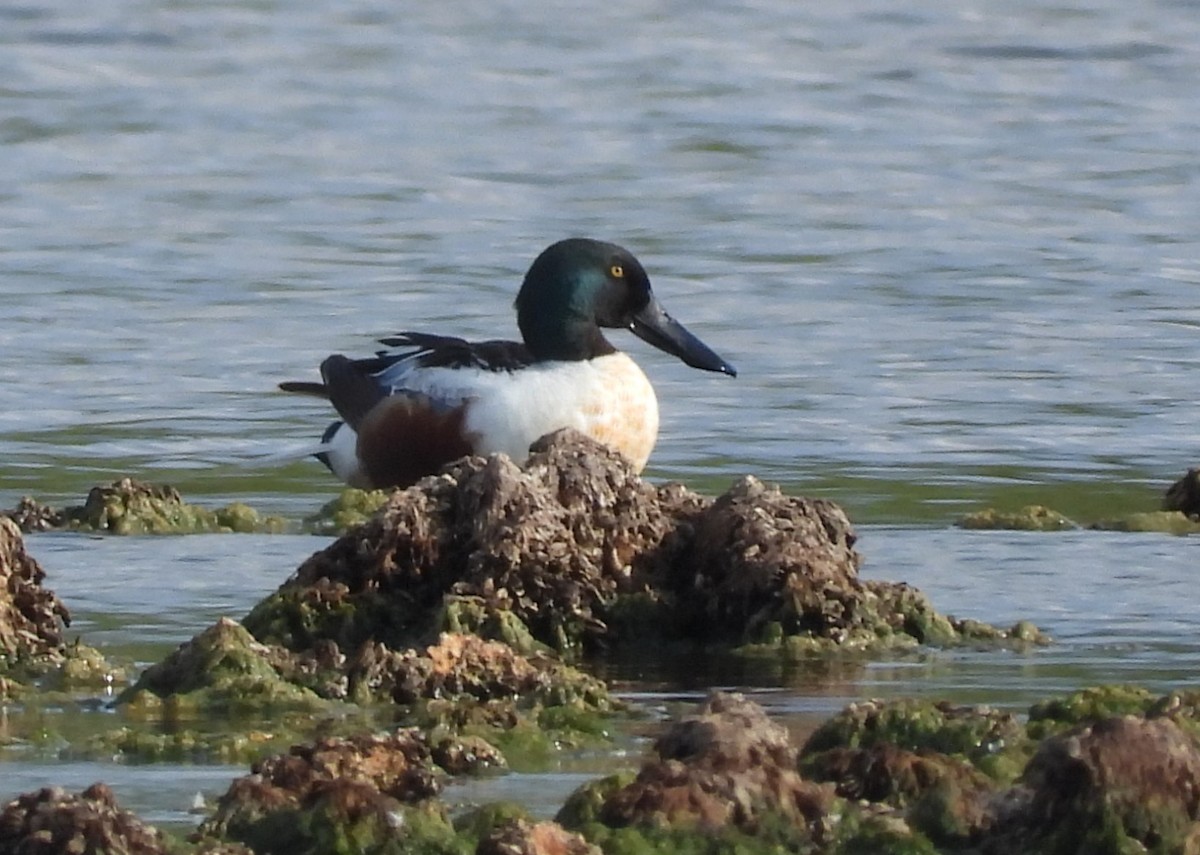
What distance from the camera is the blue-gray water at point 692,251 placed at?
9.35 m

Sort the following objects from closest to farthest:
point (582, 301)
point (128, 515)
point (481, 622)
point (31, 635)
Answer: point (31, 635) → point (481, 622) → point (128, 515) → point (582, 301)

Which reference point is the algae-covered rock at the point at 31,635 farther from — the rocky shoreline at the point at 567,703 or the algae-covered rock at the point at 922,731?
the algae-covered rock at the point at 922,731

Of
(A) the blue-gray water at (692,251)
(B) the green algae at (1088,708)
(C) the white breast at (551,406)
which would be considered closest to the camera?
(B) the green algae at (1088,708)

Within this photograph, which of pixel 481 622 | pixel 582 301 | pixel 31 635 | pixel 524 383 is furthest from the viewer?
pixel 582 301

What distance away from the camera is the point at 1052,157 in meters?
21.1

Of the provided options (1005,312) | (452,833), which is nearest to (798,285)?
(1005,312)

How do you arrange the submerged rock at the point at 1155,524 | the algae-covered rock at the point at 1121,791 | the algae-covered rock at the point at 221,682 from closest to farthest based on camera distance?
the algae-covered rock at the point at 1121,791 → the algae-covered rock at the point at 221,682 → the submerged rock at the point at 1155,524

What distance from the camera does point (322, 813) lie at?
501 centimetres

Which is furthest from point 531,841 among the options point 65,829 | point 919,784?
point 919,784

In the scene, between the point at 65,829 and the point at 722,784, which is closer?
the point at 65,829

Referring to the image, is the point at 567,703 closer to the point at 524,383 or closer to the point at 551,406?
the point at 551,406

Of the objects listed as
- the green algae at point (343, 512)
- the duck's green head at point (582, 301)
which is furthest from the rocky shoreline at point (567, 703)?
the duck's green head at point (582, 301)

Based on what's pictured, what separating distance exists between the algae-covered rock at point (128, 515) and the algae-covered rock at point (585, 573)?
2.18 meters

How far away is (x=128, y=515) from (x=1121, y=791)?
17.8 ft
